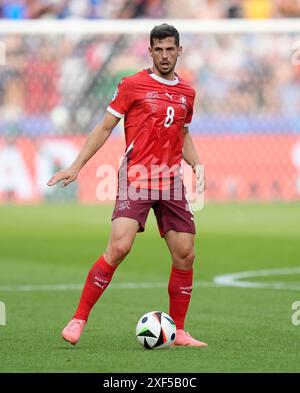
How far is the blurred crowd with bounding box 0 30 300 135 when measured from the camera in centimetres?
2227

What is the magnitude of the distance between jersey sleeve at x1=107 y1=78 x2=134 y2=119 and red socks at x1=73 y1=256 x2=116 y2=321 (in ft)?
3.32

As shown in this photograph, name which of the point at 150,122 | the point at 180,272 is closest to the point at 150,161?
the point at 150,122

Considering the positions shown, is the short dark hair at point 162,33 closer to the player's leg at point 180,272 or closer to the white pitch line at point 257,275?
the player's leg at point 180,272

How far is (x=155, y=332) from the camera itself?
7523mm

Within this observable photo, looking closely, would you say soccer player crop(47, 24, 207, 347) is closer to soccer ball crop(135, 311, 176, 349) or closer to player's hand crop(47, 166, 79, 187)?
player's hand crop(47, 166, 79, 187)

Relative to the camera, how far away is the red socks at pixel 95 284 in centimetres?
777

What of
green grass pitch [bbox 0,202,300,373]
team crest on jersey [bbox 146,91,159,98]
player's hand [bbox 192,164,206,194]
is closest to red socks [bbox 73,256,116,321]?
green grass pitch [bbox 0,202,300,373]

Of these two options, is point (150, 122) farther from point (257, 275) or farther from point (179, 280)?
point (257, 275)

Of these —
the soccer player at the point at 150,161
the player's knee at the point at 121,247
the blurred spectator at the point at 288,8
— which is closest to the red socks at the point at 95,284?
the soccer player at the point at 150,161

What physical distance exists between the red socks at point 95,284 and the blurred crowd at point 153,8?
17991 mm

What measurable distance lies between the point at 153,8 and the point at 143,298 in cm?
1641

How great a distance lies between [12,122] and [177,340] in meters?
14.5

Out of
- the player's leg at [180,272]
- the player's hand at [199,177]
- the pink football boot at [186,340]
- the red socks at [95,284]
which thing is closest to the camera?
the pink football boot at [186,340]
